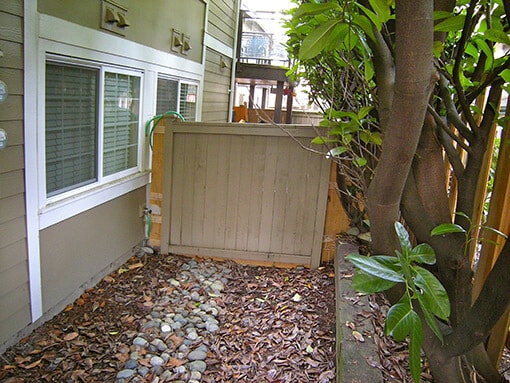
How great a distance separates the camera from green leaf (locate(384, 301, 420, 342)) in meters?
0.88

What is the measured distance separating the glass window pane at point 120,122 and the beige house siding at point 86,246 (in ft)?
1.12

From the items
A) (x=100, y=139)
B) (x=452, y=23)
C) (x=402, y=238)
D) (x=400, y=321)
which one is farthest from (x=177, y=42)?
(x=400, y=321)

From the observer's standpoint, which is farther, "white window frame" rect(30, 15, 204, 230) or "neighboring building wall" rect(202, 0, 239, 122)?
"neighboring building wall" rect(202, 0, 239, 122)

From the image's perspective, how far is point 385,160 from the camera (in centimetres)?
101

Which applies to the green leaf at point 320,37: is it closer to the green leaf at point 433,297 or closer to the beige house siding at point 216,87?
the green leaf at point 433,297

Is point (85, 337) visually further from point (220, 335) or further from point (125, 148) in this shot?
point (125, 148)

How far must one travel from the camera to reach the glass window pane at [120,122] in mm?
3699

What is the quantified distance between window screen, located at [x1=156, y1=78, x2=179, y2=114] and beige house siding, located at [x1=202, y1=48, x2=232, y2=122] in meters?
1.35

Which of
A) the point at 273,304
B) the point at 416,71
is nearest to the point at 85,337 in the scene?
the point at 273,304

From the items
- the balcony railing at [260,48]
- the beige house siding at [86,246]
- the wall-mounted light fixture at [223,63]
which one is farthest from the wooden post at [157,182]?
the balcony railing at [260,48]

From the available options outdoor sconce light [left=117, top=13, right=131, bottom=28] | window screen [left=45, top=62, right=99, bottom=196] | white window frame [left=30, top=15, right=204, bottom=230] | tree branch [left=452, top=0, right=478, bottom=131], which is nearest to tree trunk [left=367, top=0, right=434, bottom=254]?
tree branch [left=452, top=0, right=478, bottom=131]

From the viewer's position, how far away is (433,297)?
0.93 meters

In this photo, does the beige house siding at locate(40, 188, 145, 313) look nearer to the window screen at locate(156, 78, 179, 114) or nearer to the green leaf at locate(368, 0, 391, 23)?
the window screen at locate(156, 78, 179, 114)

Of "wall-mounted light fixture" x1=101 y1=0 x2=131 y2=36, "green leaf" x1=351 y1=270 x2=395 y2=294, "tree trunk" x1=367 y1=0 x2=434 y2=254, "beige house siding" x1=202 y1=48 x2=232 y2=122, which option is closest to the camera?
"tree trunk" x1=367 y1=0 x2=434 y2=254
